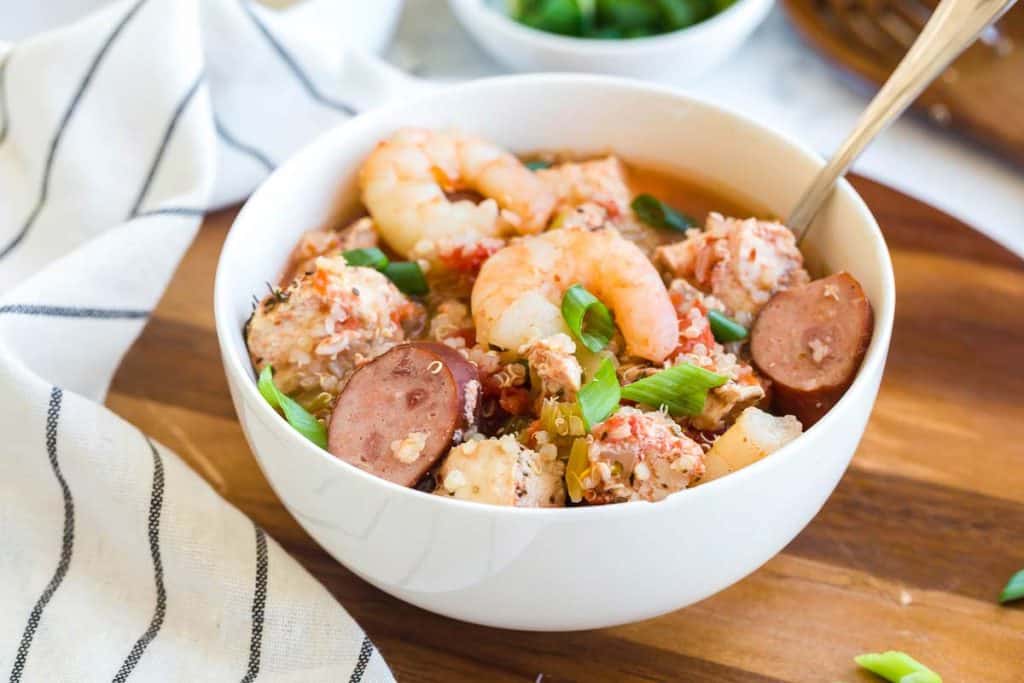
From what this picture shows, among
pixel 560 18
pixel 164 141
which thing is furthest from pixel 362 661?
pixel 560 18

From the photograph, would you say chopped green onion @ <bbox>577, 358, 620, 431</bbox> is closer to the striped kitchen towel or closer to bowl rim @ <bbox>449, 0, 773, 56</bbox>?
the striped kitchen towel

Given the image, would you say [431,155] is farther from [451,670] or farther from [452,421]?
[451,670]

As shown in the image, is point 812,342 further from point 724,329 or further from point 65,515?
point 65,515

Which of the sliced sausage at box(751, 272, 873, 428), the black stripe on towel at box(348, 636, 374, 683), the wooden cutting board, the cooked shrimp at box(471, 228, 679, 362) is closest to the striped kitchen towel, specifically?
the black stripe on towel at box(348, 636, 374, 683)

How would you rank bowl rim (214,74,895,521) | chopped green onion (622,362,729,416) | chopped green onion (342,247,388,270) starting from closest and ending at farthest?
bowl rim (214,74,895,521) < chopped green onion (622,362,729,416) < chopped green onion (342,247,388,270)

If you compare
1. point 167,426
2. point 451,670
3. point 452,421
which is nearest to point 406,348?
point 452,421

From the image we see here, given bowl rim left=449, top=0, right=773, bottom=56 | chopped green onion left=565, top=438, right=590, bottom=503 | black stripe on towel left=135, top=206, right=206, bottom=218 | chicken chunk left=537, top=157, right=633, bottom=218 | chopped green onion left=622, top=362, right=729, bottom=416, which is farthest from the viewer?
bowl rim left=449, top=0, right=773, bottom=56

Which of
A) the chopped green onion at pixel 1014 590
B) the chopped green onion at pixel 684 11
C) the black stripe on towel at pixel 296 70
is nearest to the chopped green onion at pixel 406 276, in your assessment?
the black stripe on towel at pixel 296 70
